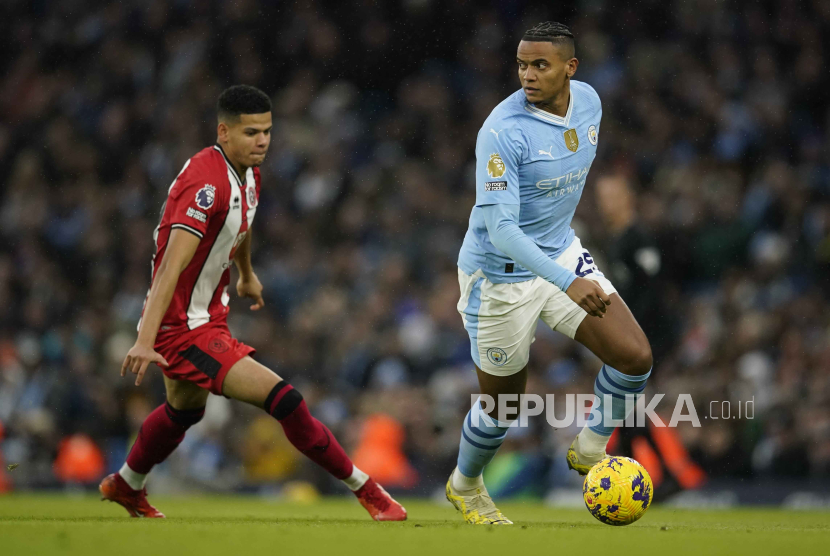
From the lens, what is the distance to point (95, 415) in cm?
1127

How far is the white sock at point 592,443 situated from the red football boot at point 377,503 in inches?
41.0

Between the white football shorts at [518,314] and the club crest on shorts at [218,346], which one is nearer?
the white football shorts at [518,314]

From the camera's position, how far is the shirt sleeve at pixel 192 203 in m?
5.60

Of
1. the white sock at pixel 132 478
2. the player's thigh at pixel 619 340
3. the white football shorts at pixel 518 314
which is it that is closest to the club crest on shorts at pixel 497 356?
the white football shorts at pixel 518 314

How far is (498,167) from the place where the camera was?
534 centimetres

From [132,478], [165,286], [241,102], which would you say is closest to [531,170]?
[241,102]

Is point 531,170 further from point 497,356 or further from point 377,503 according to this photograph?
point 377,503

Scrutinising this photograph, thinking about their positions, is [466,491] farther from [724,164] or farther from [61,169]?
[61,169]

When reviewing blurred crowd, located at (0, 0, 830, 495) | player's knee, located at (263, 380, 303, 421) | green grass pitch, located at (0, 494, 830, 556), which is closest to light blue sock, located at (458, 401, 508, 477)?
green grass pitch, located at (0, 494, 830, 556)

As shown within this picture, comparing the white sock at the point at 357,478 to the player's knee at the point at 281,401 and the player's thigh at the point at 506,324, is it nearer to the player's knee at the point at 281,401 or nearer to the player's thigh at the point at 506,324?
the player's knee at the point at 281,401

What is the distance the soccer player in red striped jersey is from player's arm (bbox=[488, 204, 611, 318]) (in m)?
1.37

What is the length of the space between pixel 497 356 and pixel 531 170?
963 mm

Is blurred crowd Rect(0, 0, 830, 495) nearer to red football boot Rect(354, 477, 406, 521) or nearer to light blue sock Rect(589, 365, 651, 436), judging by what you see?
light blue sock Rect(589, 365, 651, 436)

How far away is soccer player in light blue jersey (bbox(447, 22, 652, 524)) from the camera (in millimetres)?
5355
